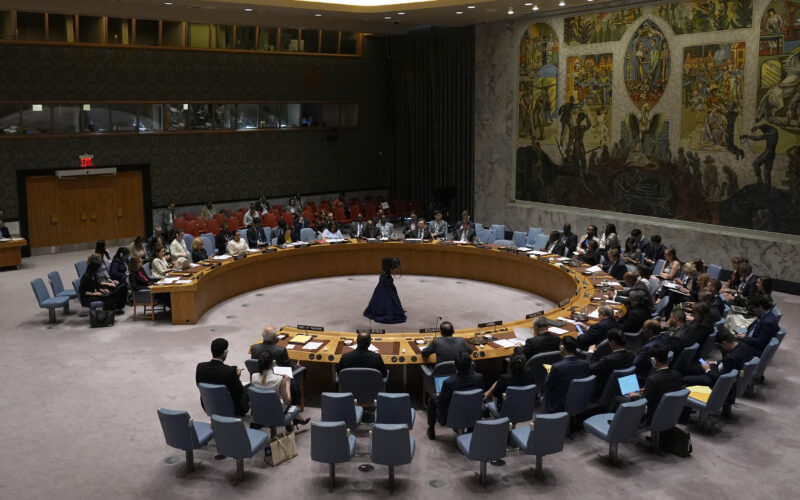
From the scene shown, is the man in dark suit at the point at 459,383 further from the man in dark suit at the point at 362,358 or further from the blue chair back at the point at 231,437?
the blue chair back at the point at 231,437

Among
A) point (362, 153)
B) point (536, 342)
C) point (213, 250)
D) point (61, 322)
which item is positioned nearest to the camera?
point (536, 342)

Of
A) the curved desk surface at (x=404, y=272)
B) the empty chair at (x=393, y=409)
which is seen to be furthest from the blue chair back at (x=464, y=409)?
the curved desk surface at (x=404, y=272)

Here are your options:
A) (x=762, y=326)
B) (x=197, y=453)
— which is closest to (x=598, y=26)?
(x=762, y=326)

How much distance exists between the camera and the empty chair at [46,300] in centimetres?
1215

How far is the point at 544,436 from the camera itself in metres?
6.81

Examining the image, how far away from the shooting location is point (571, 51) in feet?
57.9

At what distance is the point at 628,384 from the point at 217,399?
4.10m

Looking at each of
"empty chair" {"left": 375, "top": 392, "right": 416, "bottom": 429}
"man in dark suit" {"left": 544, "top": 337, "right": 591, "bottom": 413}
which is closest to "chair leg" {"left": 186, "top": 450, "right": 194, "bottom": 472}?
"empty chair" {"left": 375, "top": 392, "right": 416, "bottom": 429}

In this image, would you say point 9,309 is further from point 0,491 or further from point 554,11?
point 554,11

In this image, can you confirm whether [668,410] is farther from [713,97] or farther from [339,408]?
[713,97]

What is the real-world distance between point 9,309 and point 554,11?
1309 centimetres

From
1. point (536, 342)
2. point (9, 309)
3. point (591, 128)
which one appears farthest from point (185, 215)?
point (536, 342)

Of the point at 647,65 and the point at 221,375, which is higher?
the point at 647,65

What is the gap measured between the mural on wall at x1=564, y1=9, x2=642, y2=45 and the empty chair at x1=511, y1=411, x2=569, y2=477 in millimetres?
11818
